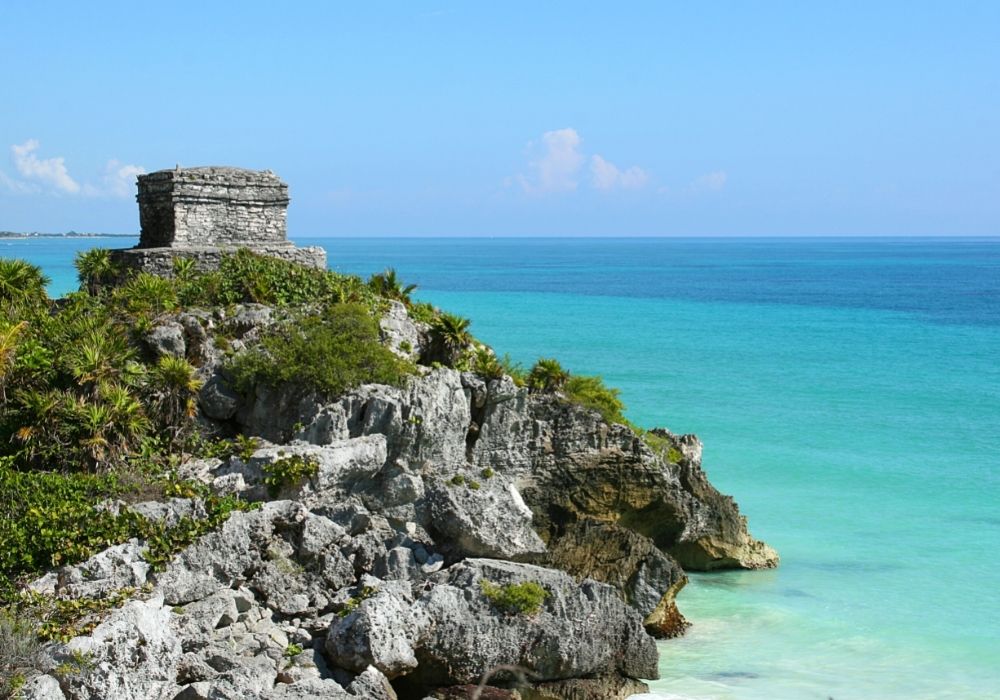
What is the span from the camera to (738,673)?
13805 mm

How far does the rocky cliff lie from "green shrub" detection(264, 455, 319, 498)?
3cm

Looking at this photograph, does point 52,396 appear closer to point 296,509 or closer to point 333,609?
point 296,509

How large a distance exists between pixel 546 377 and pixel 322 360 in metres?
3.34

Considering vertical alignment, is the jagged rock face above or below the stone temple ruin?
below

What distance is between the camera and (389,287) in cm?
1734

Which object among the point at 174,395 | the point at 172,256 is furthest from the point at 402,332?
the point at 172,256

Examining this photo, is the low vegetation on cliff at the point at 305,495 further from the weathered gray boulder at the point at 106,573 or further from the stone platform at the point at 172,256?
the stone platform at the point at 172,256

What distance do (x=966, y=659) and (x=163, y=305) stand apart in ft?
39.9

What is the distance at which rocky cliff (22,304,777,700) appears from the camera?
10812mm

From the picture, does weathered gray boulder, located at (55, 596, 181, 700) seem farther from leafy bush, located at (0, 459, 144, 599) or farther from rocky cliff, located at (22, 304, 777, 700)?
leafy bush, located at (0, 459, 144, 599)

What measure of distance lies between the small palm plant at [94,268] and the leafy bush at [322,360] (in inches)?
169

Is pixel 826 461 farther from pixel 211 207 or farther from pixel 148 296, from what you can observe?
pixel 148 296

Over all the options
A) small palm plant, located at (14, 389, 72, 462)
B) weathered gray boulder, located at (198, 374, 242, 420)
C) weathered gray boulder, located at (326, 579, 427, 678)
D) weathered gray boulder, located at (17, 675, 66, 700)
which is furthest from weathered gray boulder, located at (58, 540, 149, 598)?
weathered gray boulder, located at (198, 374, 242, 420)

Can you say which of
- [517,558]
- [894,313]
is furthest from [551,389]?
[894,313]
